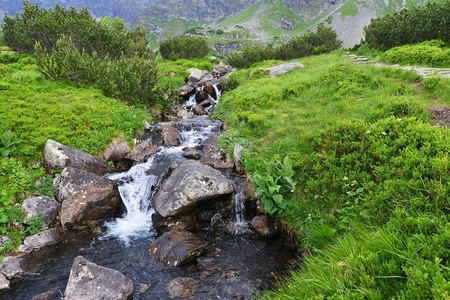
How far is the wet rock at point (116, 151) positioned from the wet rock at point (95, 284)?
7091 mm

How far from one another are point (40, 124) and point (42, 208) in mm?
5369

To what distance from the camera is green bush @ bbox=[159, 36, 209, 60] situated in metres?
43.4

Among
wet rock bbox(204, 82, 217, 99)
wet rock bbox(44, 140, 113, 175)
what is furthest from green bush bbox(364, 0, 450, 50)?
wet rock bbox(44, 140, 113, 175)

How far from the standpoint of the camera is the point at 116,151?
1276 cm

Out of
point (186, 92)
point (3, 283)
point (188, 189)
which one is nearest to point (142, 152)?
point (188, 189)

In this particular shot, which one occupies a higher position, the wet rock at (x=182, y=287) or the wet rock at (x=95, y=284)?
the wet rock at (x=95, y=284)

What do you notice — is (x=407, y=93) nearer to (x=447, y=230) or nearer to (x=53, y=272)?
(x=447, y=230)

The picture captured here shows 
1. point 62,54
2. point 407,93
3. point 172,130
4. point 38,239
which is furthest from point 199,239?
point 62,54

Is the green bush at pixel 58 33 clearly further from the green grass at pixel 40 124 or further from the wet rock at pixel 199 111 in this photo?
the wet rock at pixel 199 111

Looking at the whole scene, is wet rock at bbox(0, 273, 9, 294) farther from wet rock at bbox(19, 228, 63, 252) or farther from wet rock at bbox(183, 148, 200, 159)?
wet rock at bbox(183, 148, 200, 159)

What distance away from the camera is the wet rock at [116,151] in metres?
12.6

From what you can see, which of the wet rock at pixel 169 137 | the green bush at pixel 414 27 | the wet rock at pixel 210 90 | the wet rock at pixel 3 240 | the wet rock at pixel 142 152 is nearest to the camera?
the wet rock at pixel 3 240

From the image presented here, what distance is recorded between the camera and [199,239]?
8.02 meters

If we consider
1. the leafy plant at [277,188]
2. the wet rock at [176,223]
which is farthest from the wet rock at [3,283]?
the leafy plant at [277,188]
